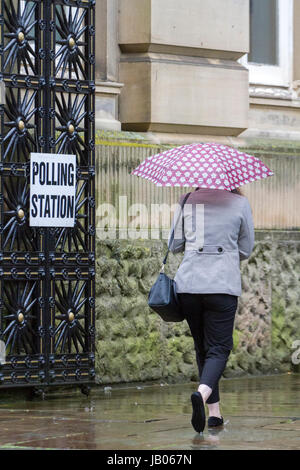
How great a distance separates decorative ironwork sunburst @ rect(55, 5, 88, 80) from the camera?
10.4 meters

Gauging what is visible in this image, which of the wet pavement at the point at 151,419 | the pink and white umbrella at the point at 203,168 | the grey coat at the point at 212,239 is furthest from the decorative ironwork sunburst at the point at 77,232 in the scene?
the grey coat at the point at 212,239

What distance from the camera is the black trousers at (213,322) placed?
8.31m

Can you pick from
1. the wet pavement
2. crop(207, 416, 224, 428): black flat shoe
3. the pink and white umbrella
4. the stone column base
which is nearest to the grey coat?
the pink and white umbrella

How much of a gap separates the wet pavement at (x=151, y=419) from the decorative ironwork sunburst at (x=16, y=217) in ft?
4.16

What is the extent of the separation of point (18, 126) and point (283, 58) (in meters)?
4.00

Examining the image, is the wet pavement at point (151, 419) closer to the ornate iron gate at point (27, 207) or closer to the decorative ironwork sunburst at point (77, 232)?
the ornate iron gate at point (27, 207)

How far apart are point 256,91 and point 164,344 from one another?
288 cm

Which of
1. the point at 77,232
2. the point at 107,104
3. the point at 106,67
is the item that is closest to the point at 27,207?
the point at 77,232

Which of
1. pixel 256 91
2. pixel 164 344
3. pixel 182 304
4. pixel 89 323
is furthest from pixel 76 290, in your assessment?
pixel 256 91

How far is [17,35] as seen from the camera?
1009 cm

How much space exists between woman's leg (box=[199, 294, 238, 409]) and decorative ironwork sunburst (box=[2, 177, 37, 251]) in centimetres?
226

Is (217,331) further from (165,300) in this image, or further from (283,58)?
(283,58)

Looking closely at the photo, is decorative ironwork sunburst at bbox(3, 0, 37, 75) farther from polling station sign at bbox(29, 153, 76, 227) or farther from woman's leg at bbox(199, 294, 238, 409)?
woman's leg at bbox(199, 294, 238, 409)

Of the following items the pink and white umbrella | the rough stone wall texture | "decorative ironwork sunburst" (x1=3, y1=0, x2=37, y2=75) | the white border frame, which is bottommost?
the rough stone wall texture
